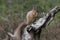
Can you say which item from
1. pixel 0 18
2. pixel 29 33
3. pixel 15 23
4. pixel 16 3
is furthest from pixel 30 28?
pixel 16 3

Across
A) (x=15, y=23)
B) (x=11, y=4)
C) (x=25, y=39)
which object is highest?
(x=25, y=39)

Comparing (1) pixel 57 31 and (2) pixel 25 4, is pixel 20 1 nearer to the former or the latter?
(2) pixel 25 4

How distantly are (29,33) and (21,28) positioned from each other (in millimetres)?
250

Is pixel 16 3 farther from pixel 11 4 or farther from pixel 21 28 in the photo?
pixel 21 28

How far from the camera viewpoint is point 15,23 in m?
8.81

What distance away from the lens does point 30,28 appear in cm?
682

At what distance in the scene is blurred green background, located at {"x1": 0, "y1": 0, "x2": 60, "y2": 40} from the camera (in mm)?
8891

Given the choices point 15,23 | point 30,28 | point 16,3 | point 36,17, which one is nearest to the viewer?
point 30,28

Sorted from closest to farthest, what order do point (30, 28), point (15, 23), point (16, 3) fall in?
1. point (30, 28)
2. point (15, 23)
3. point (16, 3)

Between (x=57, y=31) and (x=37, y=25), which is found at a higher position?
(x=37, y=25)

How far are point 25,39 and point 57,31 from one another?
7.97 ft

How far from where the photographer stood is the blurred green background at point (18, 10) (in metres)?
8.89

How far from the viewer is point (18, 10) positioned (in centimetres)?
1050

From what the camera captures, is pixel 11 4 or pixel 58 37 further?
pixel 11 4
